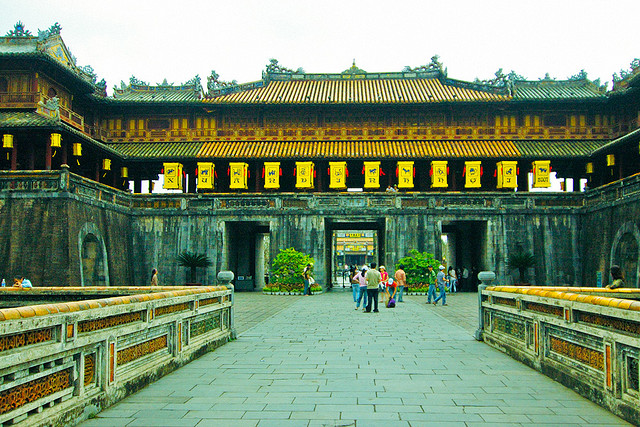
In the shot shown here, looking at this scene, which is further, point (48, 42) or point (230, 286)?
point (48, 42)

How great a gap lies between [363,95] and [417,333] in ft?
89.7

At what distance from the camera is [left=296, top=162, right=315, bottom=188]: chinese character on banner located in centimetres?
3534

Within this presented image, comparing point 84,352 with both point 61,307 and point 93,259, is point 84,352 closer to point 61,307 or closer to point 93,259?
point 61,307

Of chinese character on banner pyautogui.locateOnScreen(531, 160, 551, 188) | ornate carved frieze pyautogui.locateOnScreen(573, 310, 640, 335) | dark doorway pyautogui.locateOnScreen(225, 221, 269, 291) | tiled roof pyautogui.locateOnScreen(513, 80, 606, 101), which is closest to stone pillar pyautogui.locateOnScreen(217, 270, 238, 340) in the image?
ornate carved frieze pyautogui.locateOnScreen(573, 310, 640, 335)

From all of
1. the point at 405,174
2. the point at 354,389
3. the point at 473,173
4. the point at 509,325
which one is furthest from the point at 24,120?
the point at 473,173

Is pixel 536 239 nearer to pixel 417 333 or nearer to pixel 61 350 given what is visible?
pixel 417 333

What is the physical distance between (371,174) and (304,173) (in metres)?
4.37

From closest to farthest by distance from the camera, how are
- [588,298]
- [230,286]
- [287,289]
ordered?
1. [588,298]
2. [230,286]
3. [287,289]

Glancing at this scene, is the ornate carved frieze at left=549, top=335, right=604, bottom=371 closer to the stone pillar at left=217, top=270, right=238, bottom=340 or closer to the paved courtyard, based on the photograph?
the paved courtyard

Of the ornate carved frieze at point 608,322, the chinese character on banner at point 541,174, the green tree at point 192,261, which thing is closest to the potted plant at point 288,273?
the green tree at point 192,261

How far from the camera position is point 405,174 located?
35.2 metres

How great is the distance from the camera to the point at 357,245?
7081cm

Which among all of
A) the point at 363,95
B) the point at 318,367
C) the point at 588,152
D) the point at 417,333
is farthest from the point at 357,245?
the point at 318,367

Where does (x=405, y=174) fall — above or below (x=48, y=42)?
below
